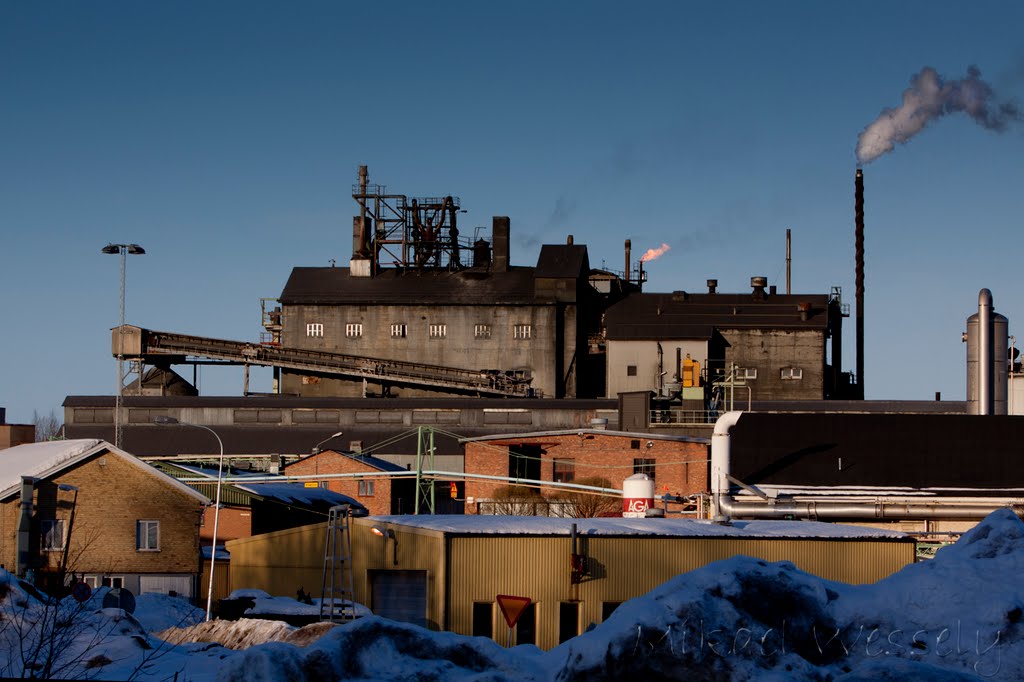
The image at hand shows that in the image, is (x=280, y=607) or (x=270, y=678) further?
(x=280, y=607)

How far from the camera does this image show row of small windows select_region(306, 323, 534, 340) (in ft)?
330

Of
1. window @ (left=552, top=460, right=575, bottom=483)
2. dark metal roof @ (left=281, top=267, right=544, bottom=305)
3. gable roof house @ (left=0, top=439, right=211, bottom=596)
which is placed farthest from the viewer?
dark metal roof @ (left=281, top=267, right=544, bottom=305)

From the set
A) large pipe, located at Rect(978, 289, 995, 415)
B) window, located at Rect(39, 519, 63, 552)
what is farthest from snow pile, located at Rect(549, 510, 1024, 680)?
large pipe, located at Rect(978, 289, 995, 415)

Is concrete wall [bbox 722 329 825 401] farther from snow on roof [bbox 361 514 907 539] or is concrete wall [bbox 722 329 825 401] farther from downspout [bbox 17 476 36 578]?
snow on roof [bbox 361 514 907 539]

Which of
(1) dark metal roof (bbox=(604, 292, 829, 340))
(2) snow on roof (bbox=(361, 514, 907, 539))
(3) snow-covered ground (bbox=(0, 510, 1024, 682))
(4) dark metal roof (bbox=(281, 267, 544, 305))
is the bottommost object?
(2) snow on roof (bbox=(361, 514, 907, 539))

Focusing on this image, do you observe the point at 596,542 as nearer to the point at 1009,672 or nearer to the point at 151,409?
the point at 1009,672

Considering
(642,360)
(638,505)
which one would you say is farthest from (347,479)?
(642,360)

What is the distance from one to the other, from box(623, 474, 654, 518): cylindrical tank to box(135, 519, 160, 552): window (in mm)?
16263

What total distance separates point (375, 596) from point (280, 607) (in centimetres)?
257

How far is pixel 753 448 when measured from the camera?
56.0m

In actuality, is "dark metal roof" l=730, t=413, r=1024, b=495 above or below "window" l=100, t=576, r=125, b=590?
above

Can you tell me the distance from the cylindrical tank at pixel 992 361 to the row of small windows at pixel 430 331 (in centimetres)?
4433

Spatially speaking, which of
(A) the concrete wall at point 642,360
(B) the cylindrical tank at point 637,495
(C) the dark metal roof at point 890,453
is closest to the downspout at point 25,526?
(B) the cylindrical tank at point 637,495

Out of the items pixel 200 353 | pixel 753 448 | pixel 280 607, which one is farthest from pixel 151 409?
pixel 280 607
